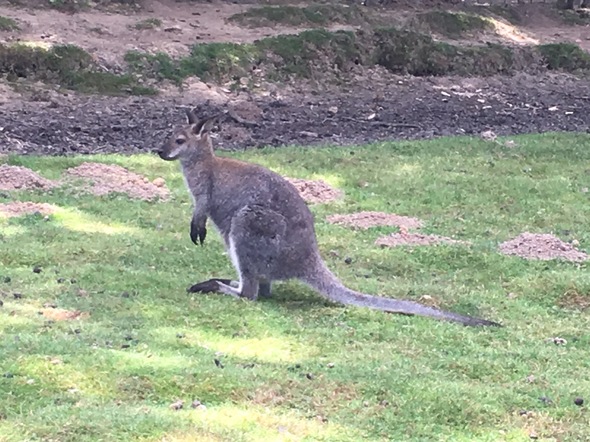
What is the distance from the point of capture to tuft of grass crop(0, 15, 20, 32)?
607 inches

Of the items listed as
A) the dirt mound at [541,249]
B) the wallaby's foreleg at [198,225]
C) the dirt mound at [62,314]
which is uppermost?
the wallaby's foreleg at [198,225]

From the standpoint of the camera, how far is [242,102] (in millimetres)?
14938

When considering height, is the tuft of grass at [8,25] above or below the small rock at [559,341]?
below

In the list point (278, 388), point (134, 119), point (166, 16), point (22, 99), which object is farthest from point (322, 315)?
point (166, 16)

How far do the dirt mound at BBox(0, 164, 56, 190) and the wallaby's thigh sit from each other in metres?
3.90

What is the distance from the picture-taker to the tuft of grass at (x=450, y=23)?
1977 cm

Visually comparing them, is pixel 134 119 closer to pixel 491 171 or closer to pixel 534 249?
pixel 491 171

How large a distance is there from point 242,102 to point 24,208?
6.12m

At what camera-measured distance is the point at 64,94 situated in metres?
14.3

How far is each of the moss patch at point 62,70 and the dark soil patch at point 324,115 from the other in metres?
0.38

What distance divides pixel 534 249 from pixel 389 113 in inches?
256

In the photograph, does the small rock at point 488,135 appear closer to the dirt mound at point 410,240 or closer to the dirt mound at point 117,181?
the dirt mound at point 410,240

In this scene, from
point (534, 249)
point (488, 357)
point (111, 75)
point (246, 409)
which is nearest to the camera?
point (246, 409)

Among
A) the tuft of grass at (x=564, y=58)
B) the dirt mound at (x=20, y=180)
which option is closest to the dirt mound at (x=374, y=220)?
the dirt mound at (x=20, y=180)
